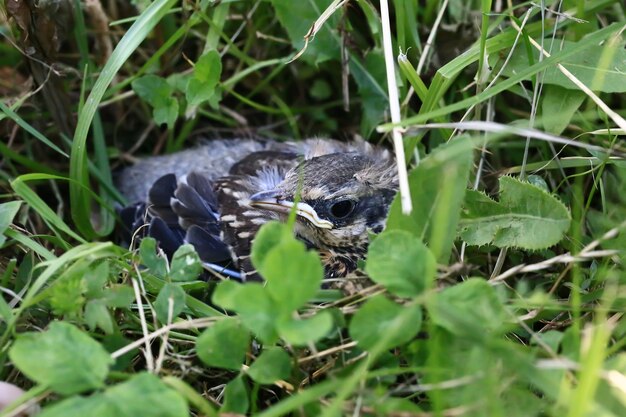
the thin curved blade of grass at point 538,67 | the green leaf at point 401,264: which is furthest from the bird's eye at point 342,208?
the green leaf at point 401,264

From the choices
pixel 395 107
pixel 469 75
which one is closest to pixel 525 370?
pixel 395 107

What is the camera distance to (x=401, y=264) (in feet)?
4.75

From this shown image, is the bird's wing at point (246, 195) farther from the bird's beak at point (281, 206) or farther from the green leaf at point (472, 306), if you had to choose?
the green leaf at point (472, 306)

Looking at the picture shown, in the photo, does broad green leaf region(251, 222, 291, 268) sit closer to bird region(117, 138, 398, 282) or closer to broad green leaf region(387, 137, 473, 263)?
broad green leaf region(387, 137, 473, 263)

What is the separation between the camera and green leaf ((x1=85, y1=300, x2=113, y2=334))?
60.9 inches

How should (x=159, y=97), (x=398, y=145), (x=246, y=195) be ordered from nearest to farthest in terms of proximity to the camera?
(x=398, y=145)
(x=246, y=195)
(x=159, y=97)

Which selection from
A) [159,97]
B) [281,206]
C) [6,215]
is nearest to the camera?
[6,215]

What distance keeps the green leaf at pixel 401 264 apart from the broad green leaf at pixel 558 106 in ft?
2.74

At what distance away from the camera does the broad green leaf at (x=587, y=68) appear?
2.04m

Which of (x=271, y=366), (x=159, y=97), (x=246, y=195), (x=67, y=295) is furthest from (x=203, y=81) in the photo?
(x=271, y=366)

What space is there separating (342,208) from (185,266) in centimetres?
58

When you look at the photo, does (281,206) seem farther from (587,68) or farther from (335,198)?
(587,68)

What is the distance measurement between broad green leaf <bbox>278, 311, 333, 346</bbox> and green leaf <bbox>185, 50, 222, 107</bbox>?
3.60 feet

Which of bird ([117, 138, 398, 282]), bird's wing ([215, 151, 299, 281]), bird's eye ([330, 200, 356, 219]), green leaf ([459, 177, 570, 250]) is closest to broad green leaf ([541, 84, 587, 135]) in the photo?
green leaf ([459, 177, 570, 250])
